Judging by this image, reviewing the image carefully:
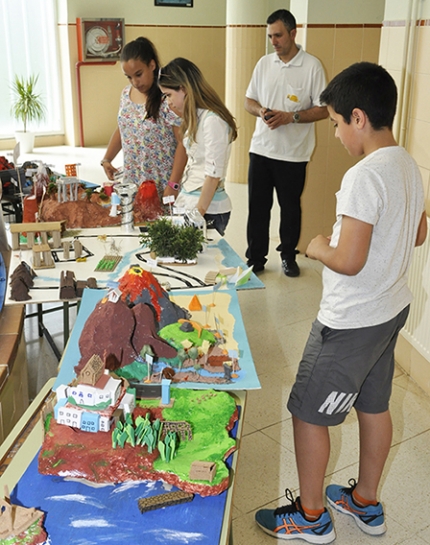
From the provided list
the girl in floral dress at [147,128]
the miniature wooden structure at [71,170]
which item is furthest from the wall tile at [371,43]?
the miniature wooden structure at [71,170]

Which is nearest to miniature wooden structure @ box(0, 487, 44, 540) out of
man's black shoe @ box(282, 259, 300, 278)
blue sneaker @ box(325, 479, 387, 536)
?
blue sneaker @ box(325, 479, 387, 536)

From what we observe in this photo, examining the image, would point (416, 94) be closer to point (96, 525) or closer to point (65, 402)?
point (65, 402)

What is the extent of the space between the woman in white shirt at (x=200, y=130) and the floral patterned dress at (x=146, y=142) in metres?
0.43

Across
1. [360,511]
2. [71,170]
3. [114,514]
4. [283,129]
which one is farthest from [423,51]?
[114,514]

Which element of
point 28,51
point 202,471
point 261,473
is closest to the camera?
point 202,471

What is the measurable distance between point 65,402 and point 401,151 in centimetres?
112

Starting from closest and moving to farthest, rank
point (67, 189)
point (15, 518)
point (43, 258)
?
point (15, 518), point (43, 258), point (67, 189)

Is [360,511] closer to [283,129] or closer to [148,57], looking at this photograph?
[148,57]

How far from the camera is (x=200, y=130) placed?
2.92 m

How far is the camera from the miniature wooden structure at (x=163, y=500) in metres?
1.32

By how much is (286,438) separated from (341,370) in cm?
101

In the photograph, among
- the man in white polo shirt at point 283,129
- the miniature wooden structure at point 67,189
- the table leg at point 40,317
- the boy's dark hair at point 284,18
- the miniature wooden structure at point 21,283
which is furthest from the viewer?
the man in white polo shirt at point 283,129

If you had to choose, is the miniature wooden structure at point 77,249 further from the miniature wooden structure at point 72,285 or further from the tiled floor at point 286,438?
the tiled floor at point 286,438

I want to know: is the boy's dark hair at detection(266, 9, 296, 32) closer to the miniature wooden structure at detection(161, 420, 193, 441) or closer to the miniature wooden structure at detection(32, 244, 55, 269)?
the miniature wooden structure at detection(32, 244, 55, 269)
